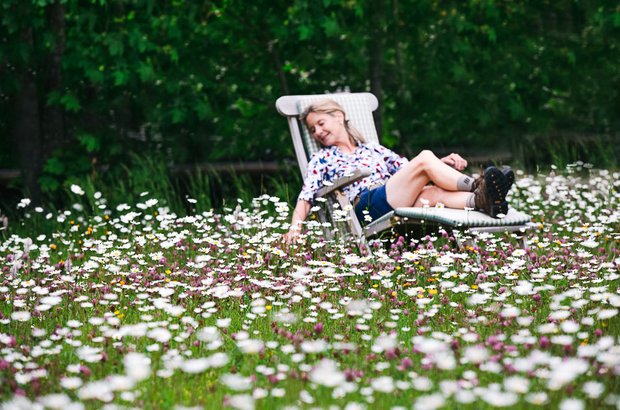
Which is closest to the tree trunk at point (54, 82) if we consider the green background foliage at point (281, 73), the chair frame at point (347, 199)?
the green background foliage at point (281, 73)

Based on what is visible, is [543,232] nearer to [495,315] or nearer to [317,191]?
[317,191]

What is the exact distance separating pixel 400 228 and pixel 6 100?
4.51 meters

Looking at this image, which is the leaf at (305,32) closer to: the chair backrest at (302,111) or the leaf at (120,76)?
the chair backrest at (302,111)

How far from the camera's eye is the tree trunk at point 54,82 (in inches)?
276

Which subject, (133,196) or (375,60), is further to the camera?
(375,60)

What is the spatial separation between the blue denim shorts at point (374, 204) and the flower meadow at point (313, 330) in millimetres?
187

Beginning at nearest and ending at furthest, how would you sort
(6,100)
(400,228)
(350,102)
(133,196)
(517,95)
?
(400,228) → (350,102) → (133,196) → (6,100) → (517,95)

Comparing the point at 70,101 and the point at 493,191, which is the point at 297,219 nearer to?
the point at 493,191

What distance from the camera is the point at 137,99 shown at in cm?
726

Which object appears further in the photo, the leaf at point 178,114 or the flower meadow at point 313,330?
the leaf at point 178,114

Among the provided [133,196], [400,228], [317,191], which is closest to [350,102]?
[317,191]

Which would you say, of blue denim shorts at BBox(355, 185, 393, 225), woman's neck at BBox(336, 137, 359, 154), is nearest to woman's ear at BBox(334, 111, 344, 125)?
woman's neck at BBox(336, 137, 359, 154)

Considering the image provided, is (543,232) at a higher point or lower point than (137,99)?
lower

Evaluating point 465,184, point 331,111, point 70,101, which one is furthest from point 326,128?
point 70,101
